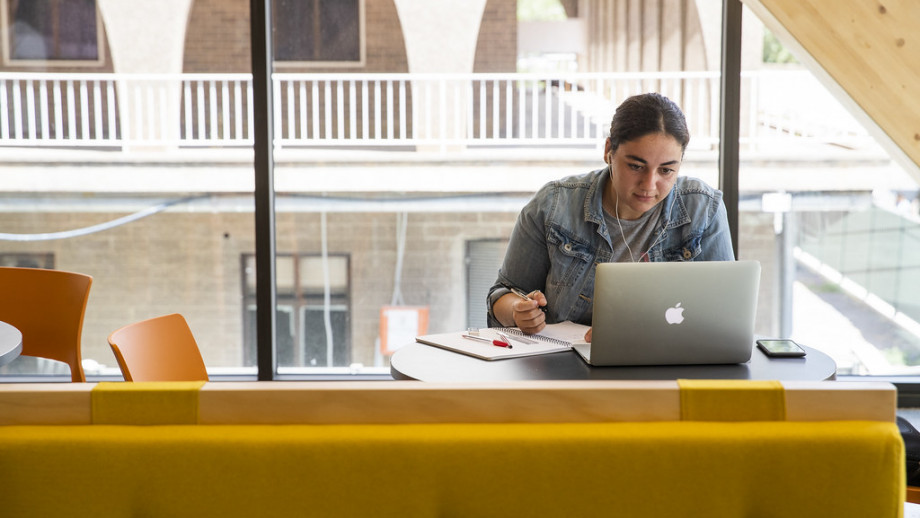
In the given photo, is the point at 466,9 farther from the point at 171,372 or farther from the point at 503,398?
the point at 503,398

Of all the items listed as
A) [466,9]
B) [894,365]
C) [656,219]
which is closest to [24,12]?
[466,9]

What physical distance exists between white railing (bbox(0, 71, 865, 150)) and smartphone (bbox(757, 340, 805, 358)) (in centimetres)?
163

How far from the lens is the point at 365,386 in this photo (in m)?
1.05

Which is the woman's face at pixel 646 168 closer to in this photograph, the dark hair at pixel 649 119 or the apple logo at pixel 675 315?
the dark hair at pixel 649 119

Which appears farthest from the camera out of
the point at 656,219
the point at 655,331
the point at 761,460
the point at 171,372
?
the point at 656,219

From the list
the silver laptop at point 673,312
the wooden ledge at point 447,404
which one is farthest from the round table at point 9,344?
the silver laptop at point 673,312

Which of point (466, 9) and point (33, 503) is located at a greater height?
point (466, 9)

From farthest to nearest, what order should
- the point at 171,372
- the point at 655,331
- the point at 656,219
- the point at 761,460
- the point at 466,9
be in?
the point at 466,9 → the point at 656,219 → the point at 171,372 → the point at 655,331 → the point at 761,460

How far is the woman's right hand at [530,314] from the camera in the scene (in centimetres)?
196

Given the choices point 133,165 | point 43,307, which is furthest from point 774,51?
point 43,307

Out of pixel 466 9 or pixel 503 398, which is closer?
pixel 503 398

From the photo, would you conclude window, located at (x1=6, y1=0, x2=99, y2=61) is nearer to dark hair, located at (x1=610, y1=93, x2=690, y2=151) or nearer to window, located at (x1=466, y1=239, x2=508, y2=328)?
window, located at (x1=466, y1=239, x2=508, y2=328)

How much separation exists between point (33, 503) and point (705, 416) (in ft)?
2.81

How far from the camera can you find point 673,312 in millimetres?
1611
